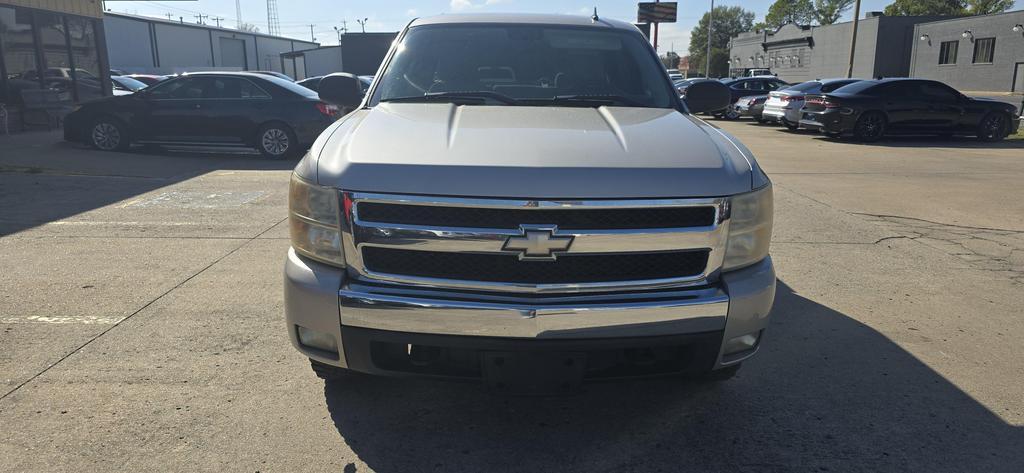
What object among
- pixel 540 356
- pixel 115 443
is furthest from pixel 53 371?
pixel 540 356

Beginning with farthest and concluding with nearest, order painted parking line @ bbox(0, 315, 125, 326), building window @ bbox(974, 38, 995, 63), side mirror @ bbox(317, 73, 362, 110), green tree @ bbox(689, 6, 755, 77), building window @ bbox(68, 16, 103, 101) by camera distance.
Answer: green tree @ bbox(689, 6, 755, 77) < building window @ bbox(974, 38, 995, 63) < building window @ bbox(68, 16, 103, 101) < side mirror @ bbox(317, 73, 362, 110) < painted parking line @ bbox(0, 315, 125, 326)

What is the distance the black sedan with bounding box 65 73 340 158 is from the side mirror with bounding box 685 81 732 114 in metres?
8.88

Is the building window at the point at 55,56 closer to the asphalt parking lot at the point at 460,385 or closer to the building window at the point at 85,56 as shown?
the building window at the point at 85,56

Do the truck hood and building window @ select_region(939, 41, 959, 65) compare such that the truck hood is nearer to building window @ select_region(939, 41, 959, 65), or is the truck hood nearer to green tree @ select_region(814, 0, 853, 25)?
building window @ select_region(939, 41, 959, 65)

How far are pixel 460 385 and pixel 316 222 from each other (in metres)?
1.13

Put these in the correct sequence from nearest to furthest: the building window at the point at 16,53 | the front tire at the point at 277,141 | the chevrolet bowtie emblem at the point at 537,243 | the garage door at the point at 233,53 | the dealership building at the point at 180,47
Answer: the chevrolet bowtie emblem at the point at 537,243 → the front tire at the point at 277,141 → the building window at the point at 16,53 → the dealership building at the point at 180,47 → the garage door at the point at 233,53

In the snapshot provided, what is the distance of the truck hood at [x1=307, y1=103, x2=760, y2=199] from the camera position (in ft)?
8.25

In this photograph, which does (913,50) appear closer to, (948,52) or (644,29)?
(948,52)

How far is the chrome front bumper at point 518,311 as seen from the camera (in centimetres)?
251

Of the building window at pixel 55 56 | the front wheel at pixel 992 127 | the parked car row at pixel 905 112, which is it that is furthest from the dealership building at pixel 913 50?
the building window at pixel 55 56

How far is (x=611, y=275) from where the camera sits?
2633 millimetres

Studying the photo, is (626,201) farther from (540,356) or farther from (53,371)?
(53,371)

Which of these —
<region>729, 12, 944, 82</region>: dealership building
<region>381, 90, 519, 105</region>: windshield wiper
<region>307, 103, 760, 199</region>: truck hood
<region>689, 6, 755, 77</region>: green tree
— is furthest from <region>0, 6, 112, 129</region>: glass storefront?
<region>689, 6, 755, 77</region>: green tree

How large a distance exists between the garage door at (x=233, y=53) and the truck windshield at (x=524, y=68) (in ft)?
187
